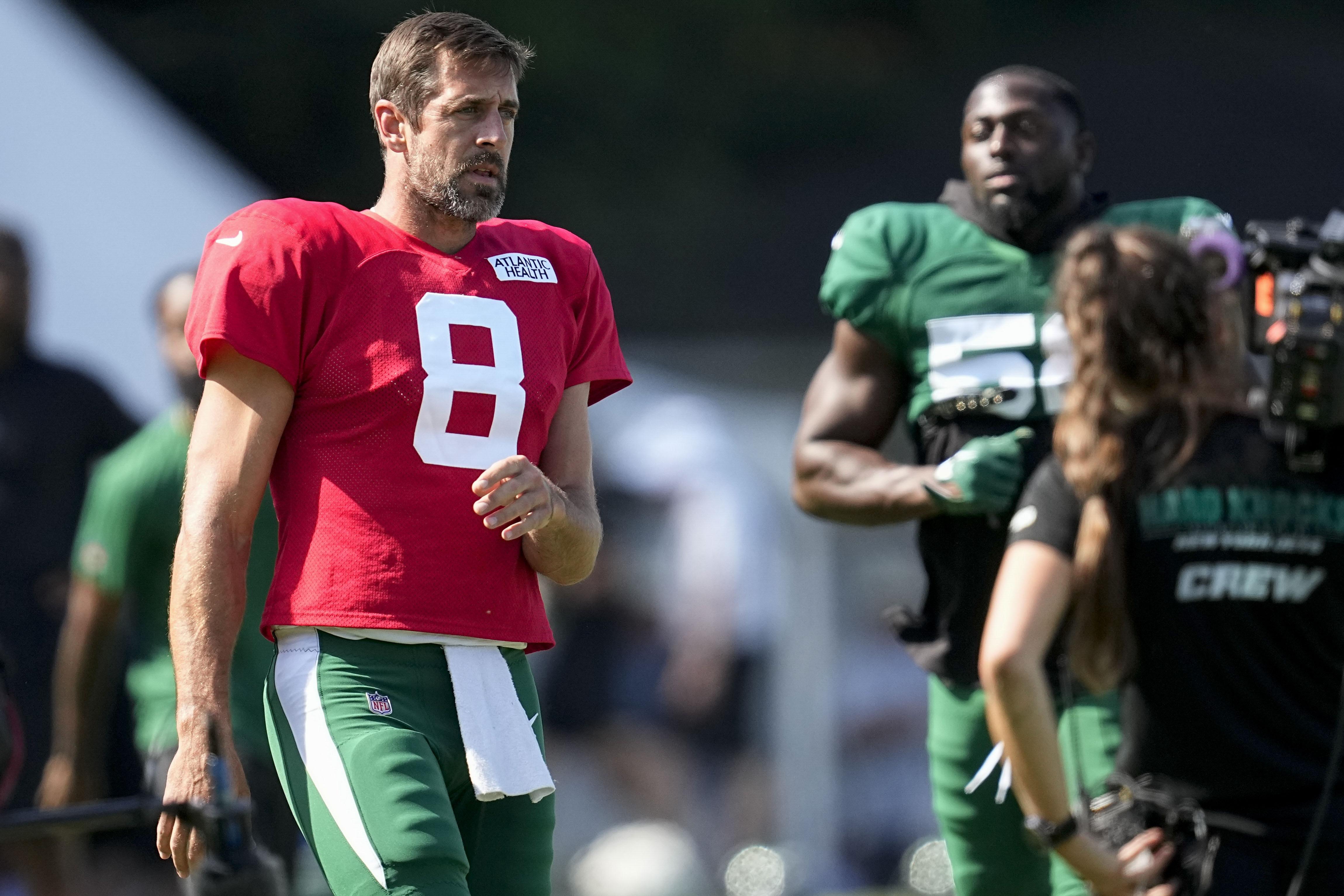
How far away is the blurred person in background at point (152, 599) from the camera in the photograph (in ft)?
17.0

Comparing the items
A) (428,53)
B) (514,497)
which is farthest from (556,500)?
(428,53)

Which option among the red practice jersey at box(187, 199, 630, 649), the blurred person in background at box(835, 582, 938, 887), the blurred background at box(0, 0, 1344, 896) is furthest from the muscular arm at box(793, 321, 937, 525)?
the blurred person in background at box(835, 582, 938, 887)

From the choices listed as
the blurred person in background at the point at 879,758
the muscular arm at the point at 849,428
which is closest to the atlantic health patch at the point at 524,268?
the muscular arm at the point at 849,428

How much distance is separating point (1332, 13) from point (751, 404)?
3759 millimetres

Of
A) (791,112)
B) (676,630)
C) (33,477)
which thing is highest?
(791,112)

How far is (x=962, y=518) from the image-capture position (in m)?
3.87

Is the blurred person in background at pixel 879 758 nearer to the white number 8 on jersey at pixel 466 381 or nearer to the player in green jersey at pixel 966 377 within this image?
the player in green jersey at pixel 966 377

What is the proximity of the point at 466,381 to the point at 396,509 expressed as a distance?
230mm

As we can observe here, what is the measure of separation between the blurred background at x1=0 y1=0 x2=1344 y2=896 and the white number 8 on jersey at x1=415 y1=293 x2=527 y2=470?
4533mm

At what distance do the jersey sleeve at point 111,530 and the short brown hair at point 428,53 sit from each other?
2.46 metres

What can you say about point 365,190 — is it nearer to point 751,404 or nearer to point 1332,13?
point 751,404

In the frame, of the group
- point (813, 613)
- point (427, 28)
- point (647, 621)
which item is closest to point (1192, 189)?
point (813, 613)

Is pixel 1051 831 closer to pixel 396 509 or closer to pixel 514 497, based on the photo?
pixel 514 497

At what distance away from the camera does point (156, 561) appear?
17.4 feet
